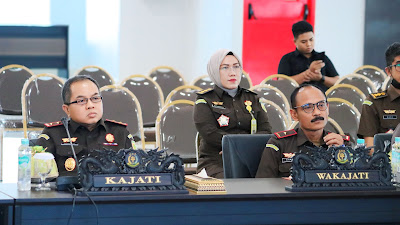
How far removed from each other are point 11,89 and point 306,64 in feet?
8.90

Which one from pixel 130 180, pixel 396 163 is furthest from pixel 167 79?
pixel 130 180

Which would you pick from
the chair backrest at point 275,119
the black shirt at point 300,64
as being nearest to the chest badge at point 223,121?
the chair backrest at point 275,119

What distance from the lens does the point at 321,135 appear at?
3.61 m

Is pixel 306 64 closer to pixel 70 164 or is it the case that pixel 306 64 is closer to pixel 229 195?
pixel 70 164

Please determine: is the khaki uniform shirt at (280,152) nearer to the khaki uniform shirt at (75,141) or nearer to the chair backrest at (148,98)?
the khaki uniform shirt at (75,141)

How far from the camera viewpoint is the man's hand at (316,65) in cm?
668

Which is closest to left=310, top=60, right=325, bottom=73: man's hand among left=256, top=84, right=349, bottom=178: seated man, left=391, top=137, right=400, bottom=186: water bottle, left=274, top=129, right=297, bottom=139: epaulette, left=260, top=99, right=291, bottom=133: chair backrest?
left=260, top=99, right=291, bottom=133: chair backrest

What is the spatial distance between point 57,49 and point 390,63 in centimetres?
767

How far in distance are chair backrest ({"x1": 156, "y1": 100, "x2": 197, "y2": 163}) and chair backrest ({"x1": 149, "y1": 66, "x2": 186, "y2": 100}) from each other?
2.46 metres

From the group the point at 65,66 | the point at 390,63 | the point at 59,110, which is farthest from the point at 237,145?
the point at 65,66

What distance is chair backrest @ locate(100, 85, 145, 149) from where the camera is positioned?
17.2 ft

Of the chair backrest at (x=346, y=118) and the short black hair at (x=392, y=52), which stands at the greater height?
the short black hair at (x=392, y=52)

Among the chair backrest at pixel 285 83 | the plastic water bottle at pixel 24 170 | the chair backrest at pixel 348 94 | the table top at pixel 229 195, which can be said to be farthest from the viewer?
the chair backrest at pixel 285 83

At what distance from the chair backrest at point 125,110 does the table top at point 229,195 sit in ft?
8.06
